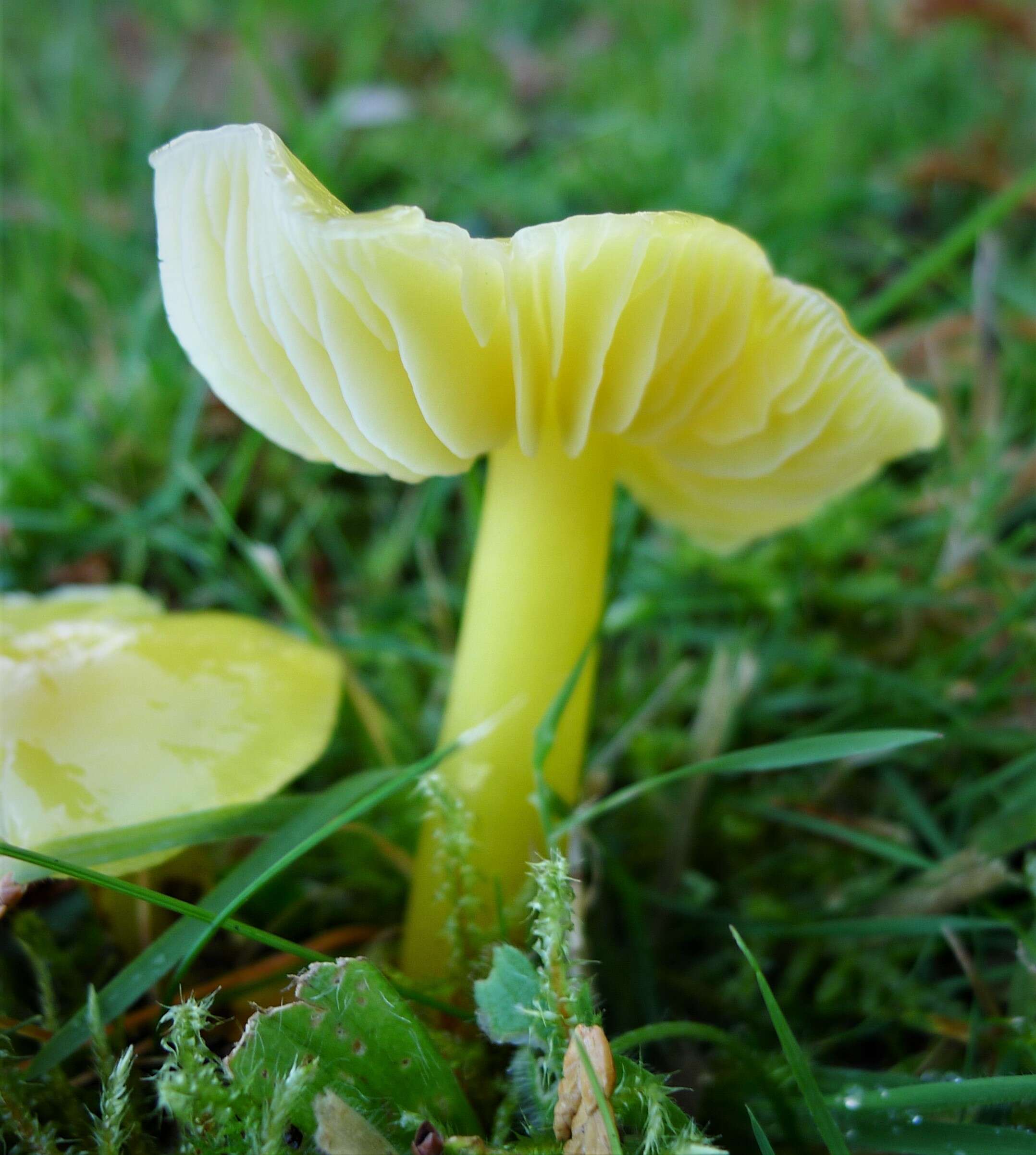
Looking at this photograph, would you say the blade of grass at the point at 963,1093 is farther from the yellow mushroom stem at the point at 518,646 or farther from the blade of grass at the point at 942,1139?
the yellow mushroom stem at the point at 518,646

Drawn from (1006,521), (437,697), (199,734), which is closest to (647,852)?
(437,697)

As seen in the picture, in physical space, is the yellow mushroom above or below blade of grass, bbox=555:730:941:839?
above

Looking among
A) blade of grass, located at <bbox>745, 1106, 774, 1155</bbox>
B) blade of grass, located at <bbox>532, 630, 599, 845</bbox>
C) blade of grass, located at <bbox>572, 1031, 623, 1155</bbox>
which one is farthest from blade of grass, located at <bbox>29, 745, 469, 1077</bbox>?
blade of grass, located at <bbox>745, 1106, 774, 1155</bbox>

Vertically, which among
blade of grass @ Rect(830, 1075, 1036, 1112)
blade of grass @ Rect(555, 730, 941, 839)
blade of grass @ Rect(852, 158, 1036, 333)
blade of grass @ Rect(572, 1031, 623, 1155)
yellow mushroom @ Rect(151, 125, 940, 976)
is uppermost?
blade of grass @ Rect(852, 158, 1036, 333)

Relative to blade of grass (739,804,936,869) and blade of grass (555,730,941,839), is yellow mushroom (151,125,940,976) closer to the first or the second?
blade of grass (555,730,941,839)

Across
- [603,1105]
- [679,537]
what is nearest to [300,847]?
[603,1105]

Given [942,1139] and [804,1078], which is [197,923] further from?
[942,1139]

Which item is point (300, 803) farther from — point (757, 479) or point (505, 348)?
point (757, 479)

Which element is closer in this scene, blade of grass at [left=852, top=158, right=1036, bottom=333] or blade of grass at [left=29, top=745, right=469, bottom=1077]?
blade of grass at [left=29, top=745, right=469, bottom=1077]
